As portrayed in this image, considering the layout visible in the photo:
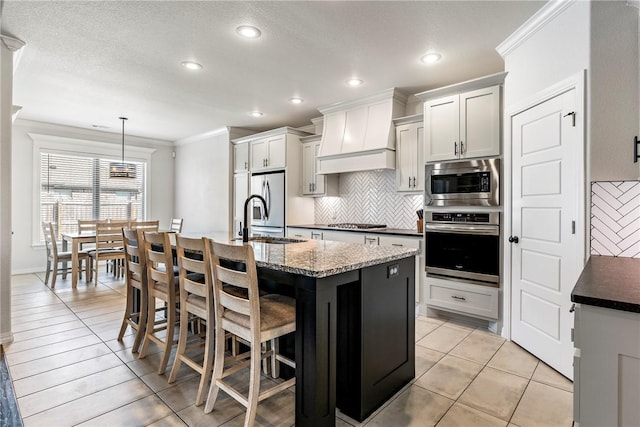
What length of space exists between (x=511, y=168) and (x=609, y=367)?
87.7 inches

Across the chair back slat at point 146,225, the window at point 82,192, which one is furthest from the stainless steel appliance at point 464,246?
the window at point 82,192

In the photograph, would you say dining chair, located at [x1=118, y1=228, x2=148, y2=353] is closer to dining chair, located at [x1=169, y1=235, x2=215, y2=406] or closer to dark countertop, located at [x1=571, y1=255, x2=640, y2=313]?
dining chair, located at [x1=169, y1=235, x2=215, y2=406]

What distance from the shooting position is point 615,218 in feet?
6.87

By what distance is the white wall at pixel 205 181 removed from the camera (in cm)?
609

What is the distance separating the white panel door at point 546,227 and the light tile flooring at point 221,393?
0.24 meters

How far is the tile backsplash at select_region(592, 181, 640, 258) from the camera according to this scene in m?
2.04

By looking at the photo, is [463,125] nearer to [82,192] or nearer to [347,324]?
[347,324]

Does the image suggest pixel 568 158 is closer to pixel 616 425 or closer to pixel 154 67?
pixel 616 425

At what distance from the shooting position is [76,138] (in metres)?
6.10

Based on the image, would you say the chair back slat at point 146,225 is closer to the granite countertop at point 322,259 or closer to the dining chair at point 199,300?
the dining chair at point 199,300

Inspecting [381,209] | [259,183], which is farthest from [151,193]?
[381,209]

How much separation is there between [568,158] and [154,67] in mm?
3812

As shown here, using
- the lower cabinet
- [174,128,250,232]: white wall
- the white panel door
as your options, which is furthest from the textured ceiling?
the lower cabinet

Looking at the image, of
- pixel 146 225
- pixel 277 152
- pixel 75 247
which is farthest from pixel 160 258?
pixel 146 225
